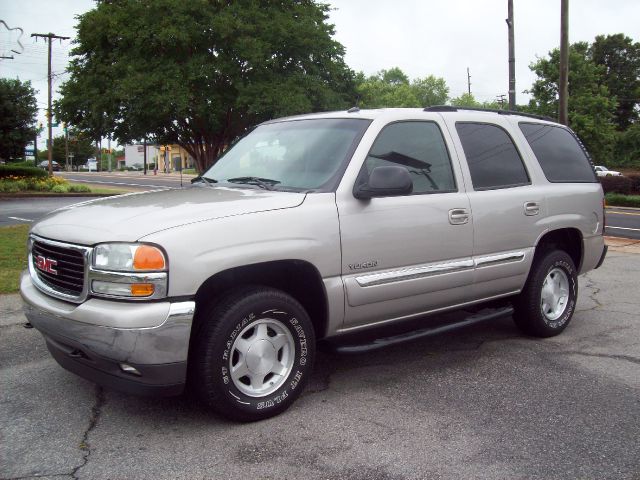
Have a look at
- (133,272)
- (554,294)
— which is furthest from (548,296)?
(133,272)

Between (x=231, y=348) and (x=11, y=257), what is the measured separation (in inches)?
261

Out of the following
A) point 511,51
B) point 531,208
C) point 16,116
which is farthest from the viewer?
point 16,116

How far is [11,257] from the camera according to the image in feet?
28.5

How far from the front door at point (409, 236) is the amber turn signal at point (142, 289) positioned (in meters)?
1.21

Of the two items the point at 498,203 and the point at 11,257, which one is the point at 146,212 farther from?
the point at 11,257

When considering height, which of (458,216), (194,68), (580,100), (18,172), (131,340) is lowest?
(131,340)

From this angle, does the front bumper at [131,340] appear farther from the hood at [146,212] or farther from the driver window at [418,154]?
the driver window at [418,154]

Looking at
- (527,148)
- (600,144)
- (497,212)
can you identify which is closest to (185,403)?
(497,212)

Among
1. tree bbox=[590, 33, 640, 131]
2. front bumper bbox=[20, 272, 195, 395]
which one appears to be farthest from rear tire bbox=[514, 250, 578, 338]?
tree bbox=[590, 33, 640, 131]

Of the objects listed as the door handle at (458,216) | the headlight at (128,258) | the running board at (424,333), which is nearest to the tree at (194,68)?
the running board at (424,333)

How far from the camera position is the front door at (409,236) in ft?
12.6

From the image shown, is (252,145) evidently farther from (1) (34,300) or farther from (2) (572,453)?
(2) (572,453)

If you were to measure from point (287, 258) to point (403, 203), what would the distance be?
100cm

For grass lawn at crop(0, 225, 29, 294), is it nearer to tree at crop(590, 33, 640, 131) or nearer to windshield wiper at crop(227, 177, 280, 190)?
windshield wiper at crop(227, 177, 280, 190)
